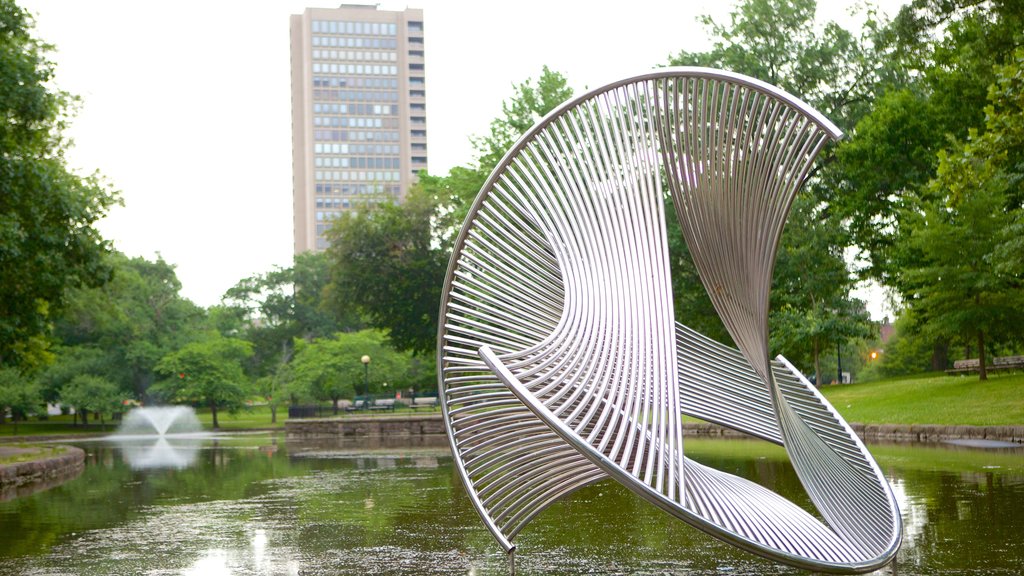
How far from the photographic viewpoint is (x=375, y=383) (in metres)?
53.6

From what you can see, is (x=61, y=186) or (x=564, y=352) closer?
(x=564, y=352)

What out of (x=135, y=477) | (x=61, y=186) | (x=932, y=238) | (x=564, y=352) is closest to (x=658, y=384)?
(x=564, y=352)

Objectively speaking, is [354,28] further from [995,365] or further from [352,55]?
[995,365]

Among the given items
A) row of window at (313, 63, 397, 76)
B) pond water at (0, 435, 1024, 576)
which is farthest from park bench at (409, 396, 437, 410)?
row of window at (313, 63, 397, 76)

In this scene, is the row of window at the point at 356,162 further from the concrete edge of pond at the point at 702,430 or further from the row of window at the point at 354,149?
the concrete edge of pond at the point at 702,430

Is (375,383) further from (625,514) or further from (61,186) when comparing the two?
(625,514)

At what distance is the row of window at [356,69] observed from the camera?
148 meters

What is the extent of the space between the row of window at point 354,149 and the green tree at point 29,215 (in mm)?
125601

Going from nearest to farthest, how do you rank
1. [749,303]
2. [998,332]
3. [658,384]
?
[658,384], [749,303], [998,332]

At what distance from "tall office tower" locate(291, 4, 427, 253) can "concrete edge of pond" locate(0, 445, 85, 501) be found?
12377 centimetres

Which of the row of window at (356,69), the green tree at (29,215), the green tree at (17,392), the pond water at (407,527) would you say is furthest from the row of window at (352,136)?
the pond water at (407,527)

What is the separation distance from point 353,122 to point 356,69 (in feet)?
24.4

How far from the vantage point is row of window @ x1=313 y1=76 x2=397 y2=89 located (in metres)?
148

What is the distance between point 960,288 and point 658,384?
24842 mm
